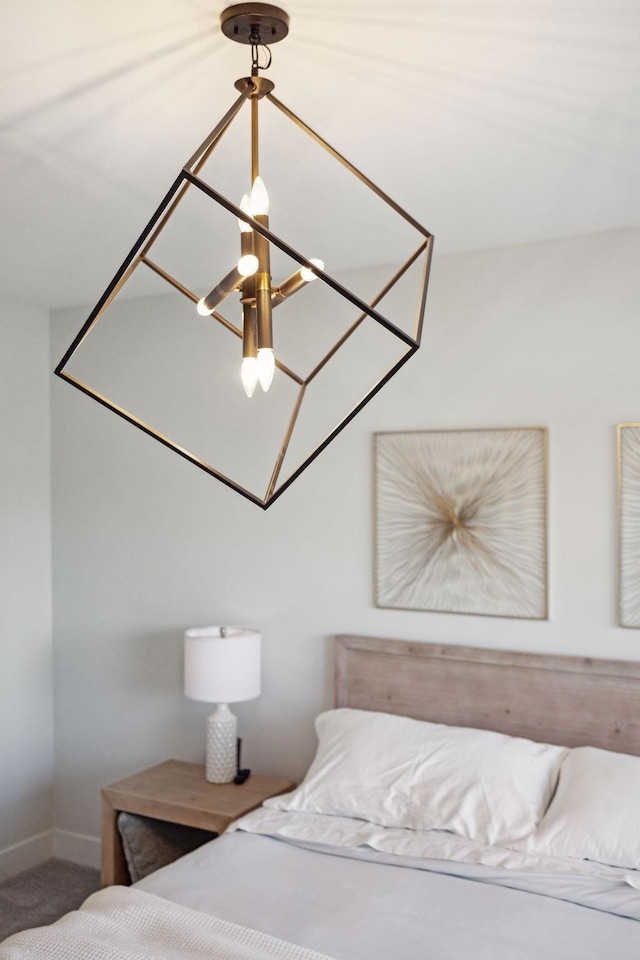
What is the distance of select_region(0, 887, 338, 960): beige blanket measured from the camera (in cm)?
202

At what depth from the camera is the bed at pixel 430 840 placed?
215 centimetres

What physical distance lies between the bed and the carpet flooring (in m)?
1.21

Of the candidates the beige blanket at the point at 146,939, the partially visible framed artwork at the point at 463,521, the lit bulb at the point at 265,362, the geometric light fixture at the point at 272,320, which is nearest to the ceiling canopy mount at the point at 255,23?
the geometric light fixture at the point at 272,320

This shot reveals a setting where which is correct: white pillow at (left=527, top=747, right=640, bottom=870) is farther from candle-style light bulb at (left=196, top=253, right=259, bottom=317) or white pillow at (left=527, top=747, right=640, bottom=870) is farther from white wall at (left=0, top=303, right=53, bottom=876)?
white wall at (left=0, top=303, right=53, bottom=876)

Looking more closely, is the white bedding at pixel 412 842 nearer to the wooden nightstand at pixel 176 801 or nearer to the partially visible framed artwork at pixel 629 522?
the wooden nightstand at pixel 176 801

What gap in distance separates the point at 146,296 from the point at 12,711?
77.9 inches

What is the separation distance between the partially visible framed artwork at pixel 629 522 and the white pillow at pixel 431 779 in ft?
1.74

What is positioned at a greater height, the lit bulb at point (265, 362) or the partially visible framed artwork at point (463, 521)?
the lit bulb at point (265, 362)

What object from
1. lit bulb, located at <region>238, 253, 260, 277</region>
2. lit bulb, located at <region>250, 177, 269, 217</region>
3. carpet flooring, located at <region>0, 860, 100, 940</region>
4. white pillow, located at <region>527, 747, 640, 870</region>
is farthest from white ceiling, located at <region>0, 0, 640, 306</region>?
carpet flooring, located at <region>0, 860, 100, 940</region>

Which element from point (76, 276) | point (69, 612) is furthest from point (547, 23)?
point (69, 612)

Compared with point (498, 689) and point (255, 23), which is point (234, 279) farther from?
point (498, 689)

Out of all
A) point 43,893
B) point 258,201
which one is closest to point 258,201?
point 258,201

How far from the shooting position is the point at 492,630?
324 cm

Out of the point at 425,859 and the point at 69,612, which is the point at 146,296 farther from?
the point at 425,859
